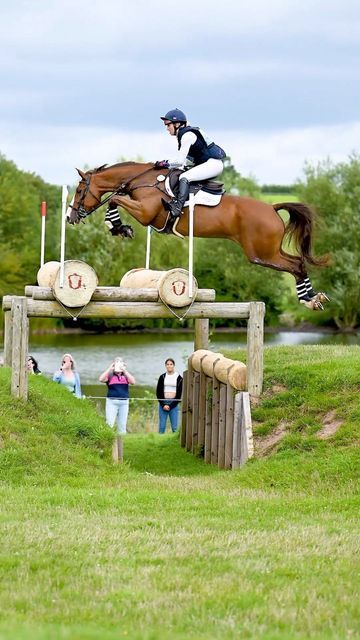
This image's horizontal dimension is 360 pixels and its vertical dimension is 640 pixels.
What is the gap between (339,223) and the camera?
60.3m

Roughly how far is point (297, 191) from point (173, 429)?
40682mm

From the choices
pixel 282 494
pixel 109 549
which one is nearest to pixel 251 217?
pixel 282 494

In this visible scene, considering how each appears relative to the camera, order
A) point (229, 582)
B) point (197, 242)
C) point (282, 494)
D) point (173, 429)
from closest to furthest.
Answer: point (229, 582), point (282, 494), point (173, 429), point (197, 242)

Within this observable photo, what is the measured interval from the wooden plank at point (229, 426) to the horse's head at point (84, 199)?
12.0 ft

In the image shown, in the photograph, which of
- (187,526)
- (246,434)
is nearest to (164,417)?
(246,434)

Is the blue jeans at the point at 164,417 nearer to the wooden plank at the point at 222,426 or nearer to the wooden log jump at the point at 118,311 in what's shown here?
the wooden plank at the point at 222,426

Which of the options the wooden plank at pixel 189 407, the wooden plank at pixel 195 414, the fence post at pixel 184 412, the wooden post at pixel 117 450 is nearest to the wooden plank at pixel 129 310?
the wooden post at pixel 117 450

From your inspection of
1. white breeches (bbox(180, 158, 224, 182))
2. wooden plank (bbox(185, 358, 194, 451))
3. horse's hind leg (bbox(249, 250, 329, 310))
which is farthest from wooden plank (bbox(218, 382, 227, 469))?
white breeches (bbox(180, 158, 224, 182))

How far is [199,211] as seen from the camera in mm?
15945

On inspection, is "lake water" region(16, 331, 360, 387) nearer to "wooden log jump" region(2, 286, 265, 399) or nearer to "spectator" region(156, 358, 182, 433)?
"spectator" region(156, 358, 182, 433)

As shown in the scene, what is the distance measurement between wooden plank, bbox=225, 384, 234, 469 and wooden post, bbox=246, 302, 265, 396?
54cm

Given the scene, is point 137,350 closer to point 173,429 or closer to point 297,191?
point 297,191

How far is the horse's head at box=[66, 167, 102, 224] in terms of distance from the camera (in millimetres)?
15727

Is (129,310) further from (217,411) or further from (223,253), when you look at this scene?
(223,253)
